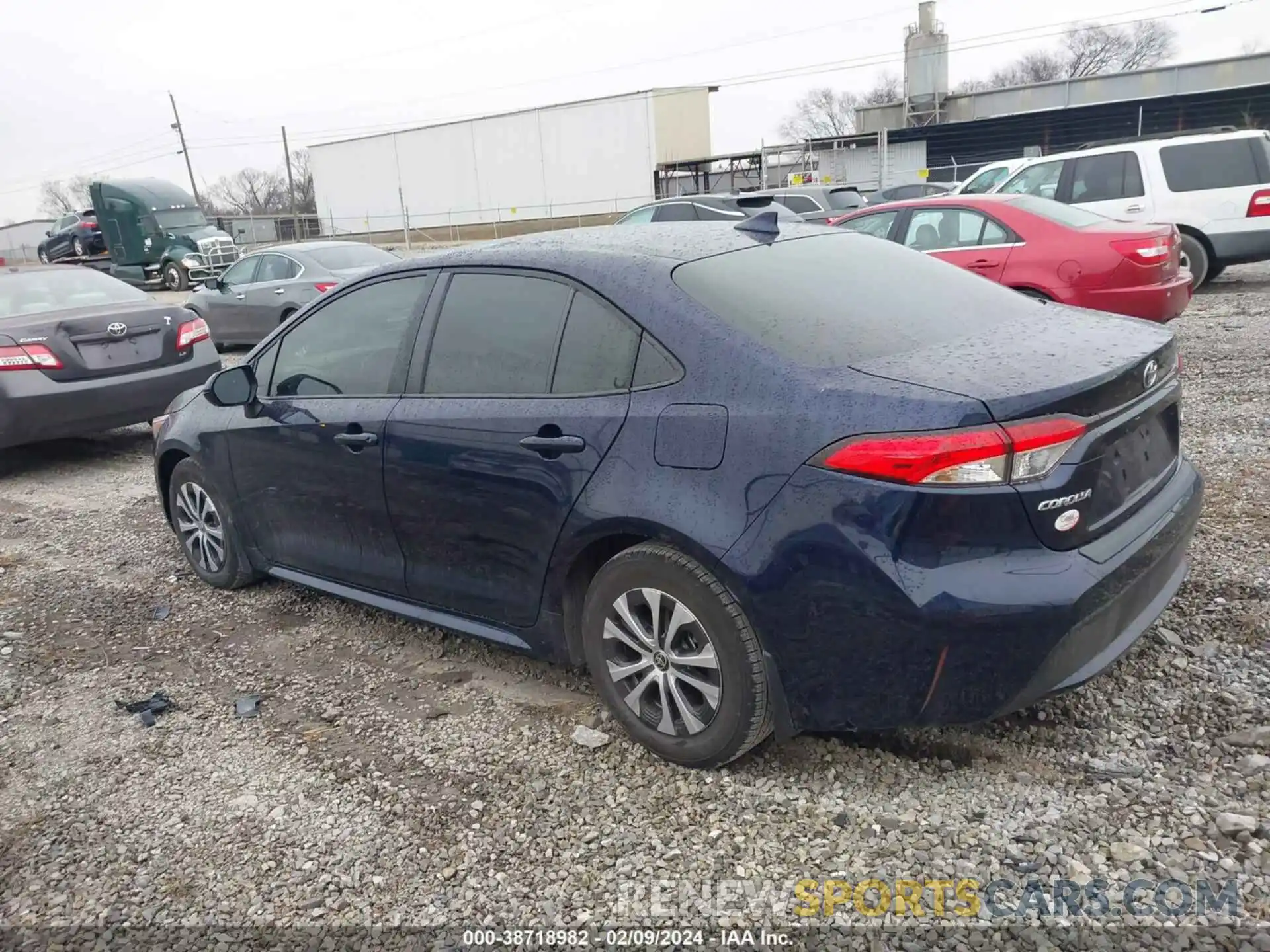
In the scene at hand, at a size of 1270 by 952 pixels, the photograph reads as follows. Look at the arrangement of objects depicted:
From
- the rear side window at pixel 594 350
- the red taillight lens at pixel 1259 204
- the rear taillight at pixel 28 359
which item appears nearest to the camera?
the rear side window at pixel 594 350

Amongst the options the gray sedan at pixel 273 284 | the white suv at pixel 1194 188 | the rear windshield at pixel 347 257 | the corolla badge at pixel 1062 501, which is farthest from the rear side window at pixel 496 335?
the white suv at pixel 1194 188

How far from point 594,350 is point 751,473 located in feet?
2.50

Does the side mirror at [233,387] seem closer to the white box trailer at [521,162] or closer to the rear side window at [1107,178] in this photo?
the rear side window at [1107,178]

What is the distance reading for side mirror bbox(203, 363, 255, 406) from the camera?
4.29 metres

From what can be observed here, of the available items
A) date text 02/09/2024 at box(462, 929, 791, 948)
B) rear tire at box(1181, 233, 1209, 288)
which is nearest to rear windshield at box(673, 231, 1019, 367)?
date text 02/09/2024 at box(462, 929, 791, 948)

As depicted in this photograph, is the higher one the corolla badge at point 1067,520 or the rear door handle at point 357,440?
the rear door handle at point 357,440

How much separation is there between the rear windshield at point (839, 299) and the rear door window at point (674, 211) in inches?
530

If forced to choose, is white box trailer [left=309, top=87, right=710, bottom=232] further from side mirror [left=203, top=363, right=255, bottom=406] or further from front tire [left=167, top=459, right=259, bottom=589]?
side mirror [left=203, top=363, right=255, bottom=406]

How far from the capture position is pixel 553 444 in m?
3.09

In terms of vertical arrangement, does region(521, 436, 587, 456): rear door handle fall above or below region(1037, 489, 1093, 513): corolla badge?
above

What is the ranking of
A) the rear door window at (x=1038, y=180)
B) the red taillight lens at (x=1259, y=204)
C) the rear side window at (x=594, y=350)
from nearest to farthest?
the rear side window at (x=594, y=350) → the red taillight lens at (x=1259, y=204) → the rear door window at (x=1038, y=180)

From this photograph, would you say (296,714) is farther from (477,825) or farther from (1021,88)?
(1021,88)

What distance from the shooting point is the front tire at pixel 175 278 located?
1036 inches

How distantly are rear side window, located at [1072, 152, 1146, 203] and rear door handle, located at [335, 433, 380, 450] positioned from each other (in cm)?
1022
